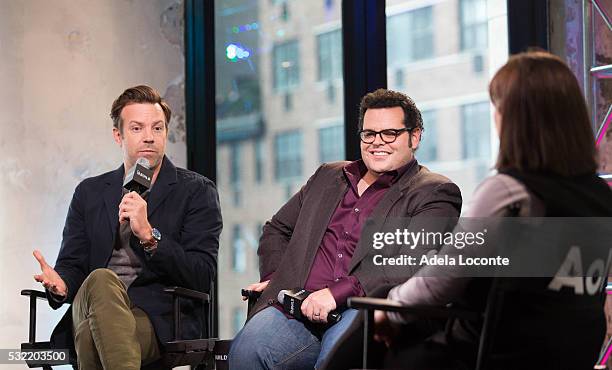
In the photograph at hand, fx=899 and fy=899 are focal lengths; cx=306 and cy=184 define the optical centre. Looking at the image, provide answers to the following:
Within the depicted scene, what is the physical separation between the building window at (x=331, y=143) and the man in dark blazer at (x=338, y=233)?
42.1 inches

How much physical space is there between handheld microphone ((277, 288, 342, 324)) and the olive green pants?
1.79 ft

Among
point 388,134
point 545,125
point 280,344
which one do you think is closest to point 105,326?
point 280,344

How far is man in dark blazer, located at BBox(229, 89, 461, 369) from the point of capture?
9.82ft

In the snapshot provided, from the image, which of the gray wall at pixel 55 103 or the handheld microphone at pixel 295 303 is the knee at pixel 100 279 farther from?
the gray wall at pixel 55 103

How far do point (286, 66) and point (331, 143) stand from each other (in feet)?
1.64

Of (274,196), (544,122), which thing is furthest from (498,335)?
(274,196)

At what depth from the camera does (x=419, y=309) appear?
7.05 ft

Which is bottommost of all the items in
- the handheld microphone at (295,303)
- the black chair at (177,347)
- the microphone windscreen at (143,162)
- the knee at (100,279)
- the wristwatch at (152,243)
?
the black chair at (177,347)

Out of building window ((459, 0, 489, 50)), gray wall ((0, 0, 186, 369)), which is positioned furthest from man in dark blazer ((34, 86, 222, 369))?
building window ((459, 0, 489, 50))

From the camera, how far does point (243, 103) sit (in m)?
4.87

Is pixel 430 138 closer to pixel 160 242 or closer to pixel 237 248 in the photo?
pixel 237 248

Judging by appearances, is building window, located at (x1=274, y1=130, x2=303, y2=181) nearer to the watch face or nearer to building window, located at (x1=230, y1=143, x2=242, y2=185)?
building window, located at (x1=230, y1=143, x2=242, y2=185)

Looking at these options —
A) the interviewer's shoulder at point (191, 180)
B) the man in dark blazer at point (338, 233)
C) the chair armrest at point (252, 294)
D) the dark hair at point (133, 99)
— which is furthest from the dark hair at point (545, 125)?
the dark hair at point (133, 99)

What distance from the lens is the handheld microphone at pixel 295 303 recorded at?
9.77 ft
